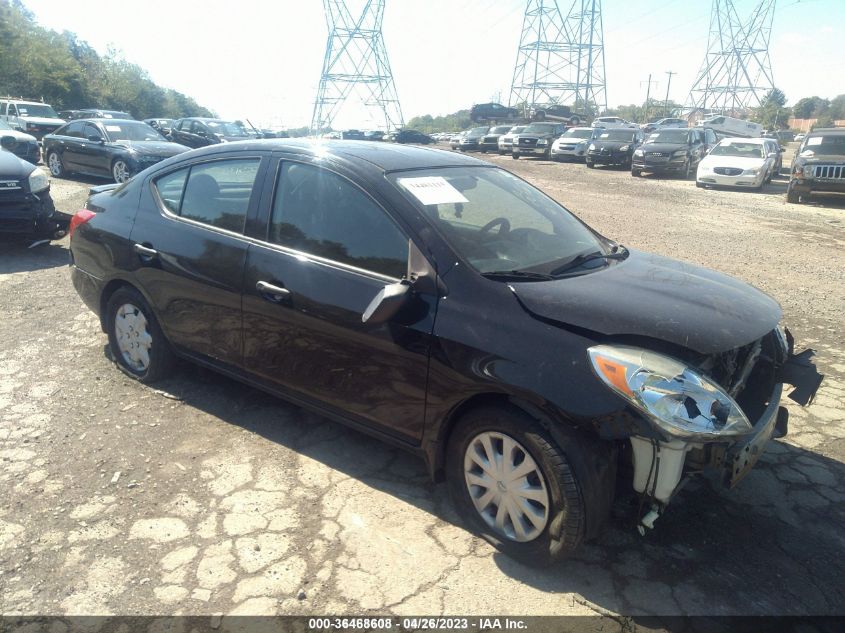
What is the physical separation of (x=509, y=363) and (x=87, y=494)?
2.22 metres

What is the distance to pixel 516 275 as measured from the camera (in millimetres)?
2873

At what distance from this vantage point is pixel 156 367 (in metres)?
4.20

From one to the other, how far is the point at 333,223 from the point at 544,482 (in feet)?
5.44

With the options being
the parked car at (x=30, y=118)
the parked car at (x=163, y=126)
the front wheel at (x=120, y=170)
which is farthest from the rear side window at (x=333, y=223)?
the parked car at (x=30, y=118)

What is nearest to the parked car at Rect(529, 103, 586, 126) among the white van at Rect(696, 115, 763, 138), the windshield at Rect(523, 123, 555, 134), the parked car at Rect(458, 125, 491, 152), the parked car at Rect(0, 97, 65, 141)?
the parked car at Rect(458, 125, 491, 152)

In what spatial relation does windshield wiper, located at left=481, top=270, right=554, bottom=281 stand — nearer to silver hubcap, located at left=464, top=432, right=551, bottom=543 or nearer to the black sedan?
silver hubcap, located at left=464, top=432, right=551, bottom=543

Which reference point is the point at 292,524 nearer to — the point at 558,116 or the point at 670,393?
the point at 670,393

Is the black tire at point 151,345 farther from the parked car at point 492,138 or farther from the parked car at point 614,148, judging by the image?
the parked car at point 492,138

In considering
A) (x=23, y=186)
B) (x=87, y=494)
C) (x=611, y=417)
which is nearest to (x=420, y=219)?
(x=611, y=417)

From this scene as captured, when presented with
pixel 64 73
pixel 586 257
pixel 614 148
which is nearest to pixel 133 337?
pixel 586 257

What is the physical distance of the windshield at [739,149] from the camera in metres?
18.6

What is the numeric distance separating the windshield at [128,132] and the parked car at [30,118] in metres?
10.5

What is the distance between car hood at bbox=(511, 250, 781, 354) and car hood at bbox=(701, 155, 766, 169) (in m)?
17.1

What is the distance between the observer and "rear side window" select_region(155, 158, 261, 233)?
3.61m
